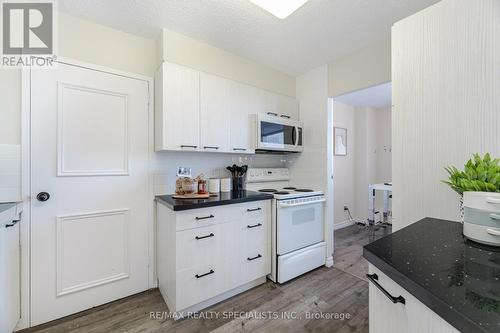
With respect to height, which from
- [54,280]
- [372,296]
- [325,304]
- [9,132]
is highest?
[9,132]

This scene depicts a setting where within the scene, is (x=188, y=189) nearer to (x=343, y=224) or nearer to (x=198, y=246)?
(x=198, y=246)

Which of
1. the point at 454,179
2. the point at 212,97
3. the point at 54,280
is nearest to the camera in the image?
the point at 454,179

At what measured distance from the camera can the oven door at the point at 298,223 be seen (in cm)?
216

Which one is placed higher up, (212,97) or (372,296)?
(212,97)

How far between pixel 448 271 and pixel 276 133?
2.11 meters

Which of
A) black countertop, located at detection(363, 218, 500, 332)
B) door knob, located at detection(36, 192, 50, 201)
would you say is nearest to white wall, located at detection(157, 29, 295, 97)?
door knob, located at detection(36, 192, 50, 201)

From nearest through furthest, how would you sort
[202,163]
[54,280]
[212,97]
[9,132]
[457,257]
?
[457,257]
[9,132]
[54,280]
[212,97]
[202,163]

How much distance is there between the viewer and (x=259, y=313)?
1737 millimetres

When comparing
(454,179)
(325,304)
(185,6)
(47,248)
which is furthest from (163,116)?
(325,304)

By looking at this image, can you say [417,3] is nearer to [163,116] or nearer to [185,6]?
[185,6]

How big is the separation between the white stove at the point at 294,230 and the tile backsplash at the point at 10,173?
6.58 ft

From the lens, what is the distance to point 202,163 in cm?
239

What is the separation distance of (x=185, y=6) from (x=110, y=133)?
4.07 feet

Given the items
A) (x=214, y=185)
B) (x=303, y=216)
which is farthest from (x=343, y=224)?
(x=214, y=185)
